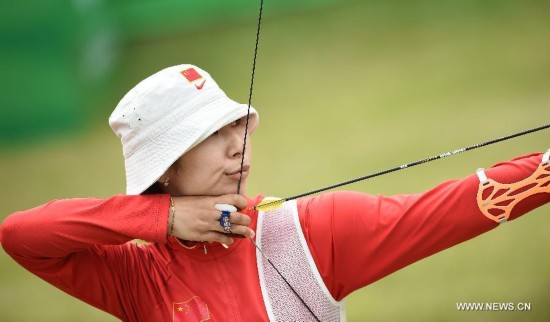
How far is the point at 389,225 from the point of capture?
54.0 inches

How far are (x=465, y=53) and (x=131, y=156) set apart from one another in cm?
248

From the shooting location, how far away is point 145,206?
56.5 inches

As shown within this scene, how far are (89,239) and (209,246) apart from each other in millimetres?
227

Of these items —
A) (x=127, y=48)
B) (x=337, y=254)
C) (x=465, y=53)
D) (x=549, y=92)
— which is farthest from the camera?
(x=127, y=48)

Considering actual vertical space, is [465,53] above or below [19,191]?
above

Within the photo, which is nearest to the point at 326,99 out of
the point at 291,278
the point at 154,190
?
the point at 154,190

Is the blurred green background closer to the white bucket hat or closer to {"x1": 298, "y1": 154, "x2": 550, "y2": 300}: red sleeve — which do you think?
{"x1": 298, "y1": 154, "x2": 550, "y2": 300}: red sleeve

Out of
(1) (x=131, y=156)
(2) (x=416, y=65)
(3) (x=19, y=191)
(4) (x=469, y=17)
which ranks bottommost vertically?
(3) (x=19, y=191)

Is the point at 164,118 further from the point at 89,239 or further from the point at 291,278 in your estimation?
the point at 291,278

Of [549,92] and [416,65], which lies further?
[416,65]

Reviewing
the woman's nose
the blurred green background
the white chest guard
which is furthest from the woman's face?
the blurred green background

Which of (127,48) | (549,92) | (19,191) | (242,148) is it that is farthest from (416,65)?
(242,148)

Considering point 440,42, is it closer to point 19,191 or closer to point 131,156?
point 19,191

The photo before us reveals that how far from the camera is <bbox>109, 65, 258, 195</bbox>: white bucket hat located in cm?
145
